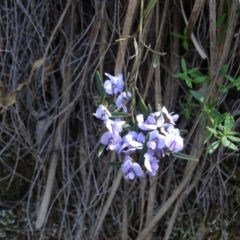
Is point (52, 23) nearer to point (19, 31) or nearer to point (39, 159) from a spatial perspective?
point (19, 31)

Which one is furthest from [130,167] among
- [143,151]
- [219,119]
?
[219,119]

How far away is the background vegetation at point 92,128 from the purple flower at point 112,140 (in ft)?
1.15

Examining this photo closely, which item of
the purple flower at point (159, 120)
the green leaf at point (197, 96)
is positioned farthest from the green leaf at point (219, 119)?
the purple flower at point (159, 120)

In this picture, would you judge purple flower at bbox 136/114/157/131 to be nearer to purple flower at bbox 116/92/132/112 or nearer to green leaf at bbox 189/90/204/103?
purple flower at bbox 116/92/132/112

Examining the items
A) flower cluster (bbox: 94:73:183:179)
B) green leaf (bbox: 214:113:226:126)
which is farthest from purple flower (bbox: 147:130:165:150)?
green leaf (bbox: 214:113:226:126)

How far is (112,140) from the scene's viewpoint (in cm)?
126

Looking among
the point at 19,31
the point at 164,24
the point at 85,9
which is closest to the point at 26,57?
the point at 19,31

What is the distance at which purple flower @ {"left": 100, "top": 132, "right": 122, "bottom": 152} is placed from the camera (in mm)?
1260

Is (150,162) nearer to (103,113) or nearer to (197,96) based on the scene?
(103,113)

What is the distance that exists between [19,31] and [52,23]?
0.27 feet

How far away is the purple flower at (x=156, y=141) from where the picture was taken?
48.8 inches

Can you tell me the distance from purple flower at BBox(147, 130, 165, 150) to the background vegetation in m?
0.34

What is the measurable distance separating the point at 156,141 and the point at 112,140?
8 centimetres

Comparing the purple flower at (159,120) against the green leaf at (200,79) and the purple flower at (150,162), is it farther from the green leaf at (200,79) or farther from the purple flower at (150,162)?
the green leaf at (200,79)
